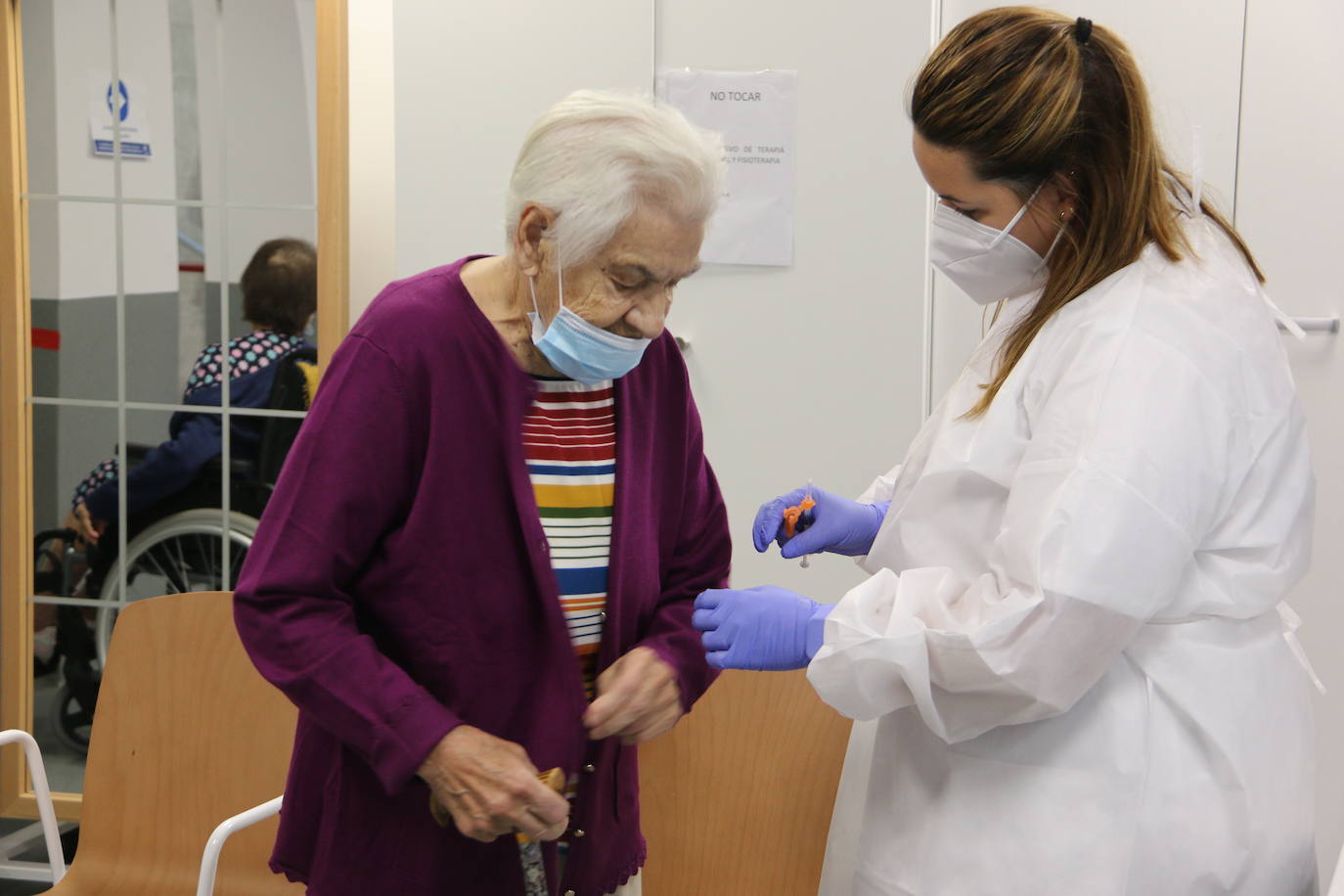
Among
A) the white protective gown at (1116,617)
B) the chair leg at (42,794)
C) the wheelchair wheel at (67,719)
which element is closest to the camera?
the white protective gown at (1116,617)

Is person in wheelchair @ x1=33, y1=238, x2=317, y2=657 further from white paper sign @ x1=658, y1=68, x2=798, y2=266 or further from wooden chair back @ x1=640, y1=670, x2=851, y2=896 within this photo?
wooden chair back @ x1=640, y1=670, x2=851, y2=896

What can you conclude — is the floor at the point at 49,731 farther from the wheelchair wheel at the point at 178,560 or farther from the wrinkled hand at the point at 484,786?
the wrinkled hand at the point at 484,786

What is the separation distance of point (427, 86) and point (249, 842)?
4.88 feet

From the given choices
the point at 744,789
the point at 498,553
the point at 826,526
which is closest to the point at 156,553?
the point at 744,789

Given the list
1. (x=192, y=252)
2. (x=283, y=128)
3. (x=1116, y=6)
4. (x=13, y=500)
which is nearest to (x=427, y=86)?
(x=283, y=128)

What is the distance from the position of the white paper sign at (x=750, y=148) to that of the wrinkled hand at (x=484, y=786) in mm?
1470

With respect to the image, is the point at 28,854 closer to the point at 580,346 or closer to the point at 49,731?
the point at 49,731

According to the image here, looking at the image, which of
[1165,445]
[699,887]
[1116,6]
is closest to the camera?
[1165,445]

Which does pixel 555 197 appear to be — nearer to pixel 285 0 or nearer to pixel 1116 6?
pixel 1116 6

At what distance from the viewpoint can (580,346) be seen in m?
1.13

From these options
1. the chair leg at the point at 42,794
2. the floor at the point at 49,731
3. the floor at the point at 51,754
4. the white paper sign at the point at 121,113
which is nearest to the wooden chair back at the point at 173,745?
the chair leg at the point at 42,794

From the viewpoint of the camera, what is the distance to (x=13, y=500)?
298 cm

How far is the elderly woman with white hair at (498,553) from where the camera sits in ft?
3.42

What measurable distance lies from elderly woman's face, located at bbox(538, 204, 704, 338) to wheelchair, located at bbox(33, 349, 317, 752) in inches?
76.6
